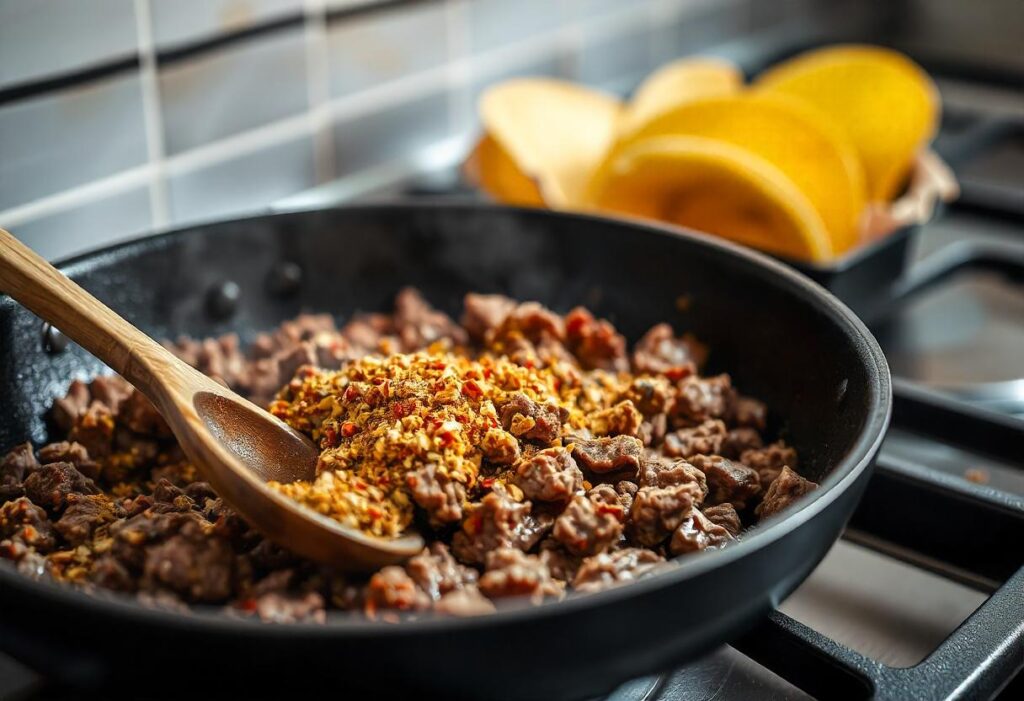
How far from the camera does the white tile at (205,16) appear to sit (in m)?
0.95

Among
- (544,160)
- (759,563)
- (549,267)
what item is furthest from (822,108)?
(759,563)

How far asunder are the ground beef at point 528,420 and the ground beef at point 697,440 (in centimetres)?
11

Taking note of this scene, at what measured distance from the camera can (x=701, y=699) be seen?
2.23 feet

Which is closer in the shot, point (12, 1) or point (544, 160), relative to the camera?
point (12, 1)

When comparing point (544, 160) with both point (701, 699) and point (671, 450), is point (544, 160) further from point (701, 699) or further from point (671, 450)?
point (701, 699)

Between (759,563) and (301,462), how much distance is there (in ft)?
0.96

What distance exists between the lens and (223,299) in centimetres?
87

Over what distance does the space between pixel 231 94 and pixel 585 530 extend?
0.62 metres

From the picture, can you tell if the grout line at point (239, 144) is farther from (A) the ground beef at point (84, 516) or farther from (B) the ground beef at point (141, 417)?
(A) the ground beef at point (84, 516)

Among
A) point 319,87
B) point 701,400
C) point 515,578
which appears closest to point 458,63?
point 319,87

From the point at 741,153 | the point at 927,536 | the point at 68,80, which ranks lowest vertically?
the point at 927,536

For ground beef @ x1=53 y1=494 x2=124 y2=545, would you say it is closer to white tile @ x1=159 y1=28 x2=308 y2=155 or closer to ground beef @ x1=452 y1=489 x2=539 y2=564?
ground beef @ x1=452 y1=489 x2=539 y2=564

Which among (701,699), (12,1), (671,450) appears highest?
(12,1)

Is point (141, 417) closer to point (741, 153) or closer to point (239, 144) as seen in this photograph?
point (239, 144)
